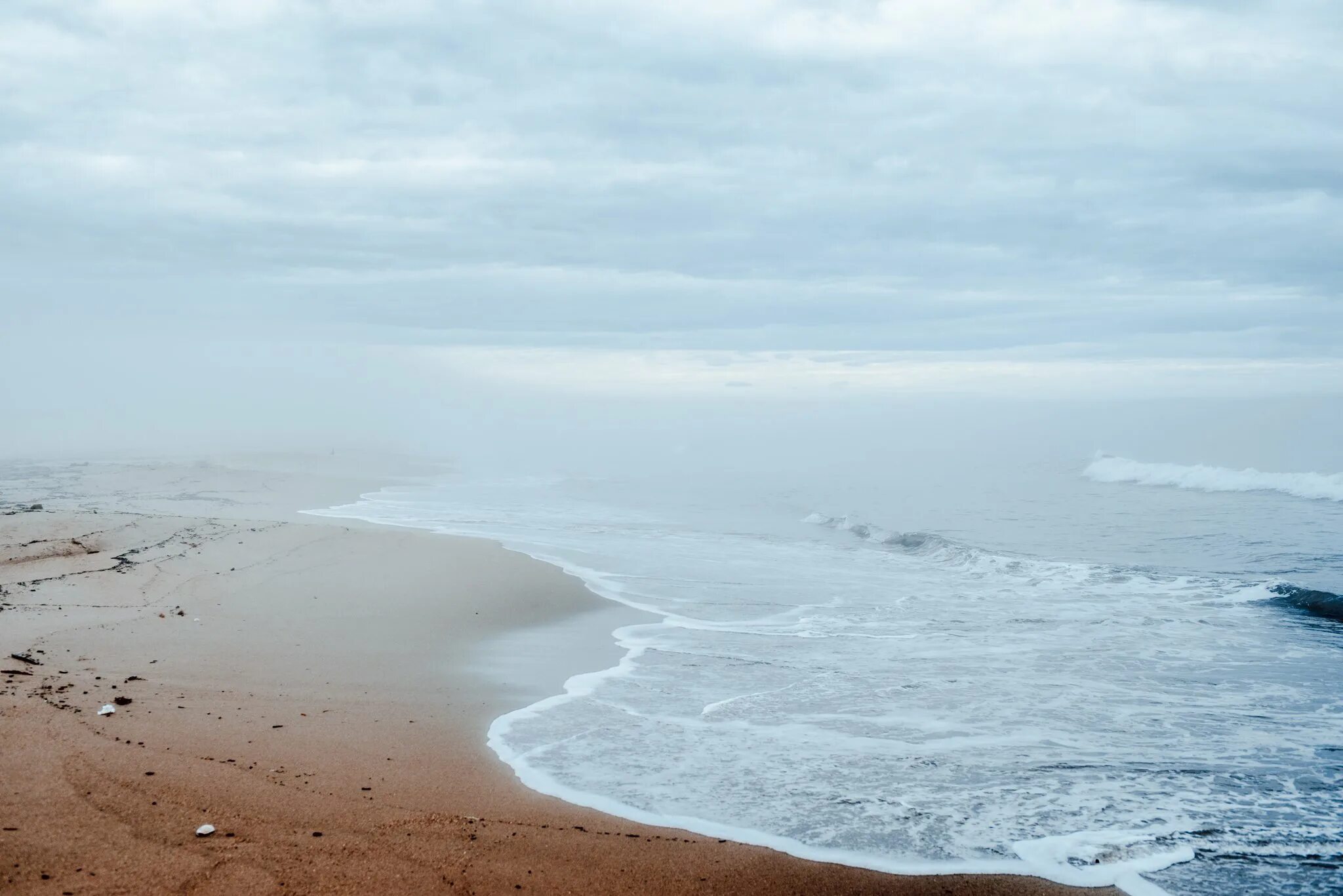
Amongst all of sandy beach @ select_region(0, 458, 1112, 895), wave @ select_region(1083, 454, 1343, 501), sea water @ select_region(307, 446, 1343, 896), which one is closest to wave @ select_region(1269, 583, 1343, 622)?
sea water @ select_region(307, 446, 1343, 896)

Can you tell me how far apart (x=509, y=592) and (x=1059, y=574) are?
8829 millimetres

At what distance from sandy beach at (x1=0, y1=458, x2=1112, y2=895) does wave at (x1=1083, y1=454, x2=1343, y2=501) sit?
29398mm

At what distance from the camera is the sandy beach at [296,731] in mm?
3752

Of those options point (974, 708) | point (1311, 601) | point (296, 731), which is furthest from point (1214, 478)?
point (296, 731)

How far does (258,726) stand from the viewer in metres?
5.54

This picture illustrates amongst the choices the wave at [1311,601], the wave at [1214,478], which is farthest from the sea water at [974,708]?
the wave at [1214,478]

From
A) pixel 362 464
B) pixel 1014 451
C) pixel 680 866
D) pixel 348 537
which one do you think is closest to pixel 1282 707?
pixel 680 866

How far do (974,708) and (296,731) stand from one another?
15.7ft

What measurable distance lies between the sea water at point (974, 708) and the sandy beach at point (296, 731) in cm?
35

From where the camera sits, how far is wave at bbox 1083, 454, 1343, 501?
30.5 meters

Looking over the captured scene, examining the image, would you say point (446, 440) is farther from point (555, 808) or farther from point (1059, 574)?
point (555, 808)

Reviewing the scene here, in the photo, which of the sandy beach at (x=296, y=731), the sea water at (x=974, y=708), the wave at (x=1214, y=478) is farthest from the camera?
the wave at (x=1214, y=478)

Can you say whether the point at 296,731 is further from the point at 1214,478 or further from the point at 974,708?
the point at 1214,478

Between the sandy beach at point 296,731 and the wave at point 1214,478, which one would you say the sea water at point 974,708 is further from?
the wave at point 1214,478
